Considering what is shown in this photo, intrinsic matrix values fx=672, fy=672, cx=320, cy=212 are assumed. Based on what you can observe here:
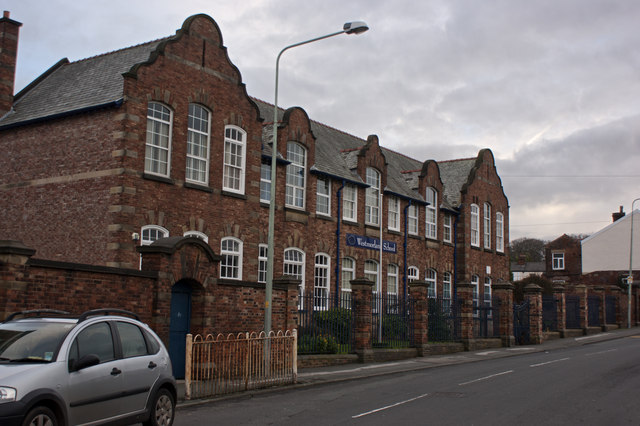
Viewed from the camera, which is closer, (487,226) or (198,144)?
(198,144)

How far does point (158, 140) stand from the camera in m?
21.2

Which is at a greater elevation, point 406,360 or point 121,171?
point 121,171

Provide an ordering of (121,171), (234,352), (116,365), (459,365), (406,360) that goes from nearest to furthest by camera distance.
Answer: (116,365) → (234,352) → (121,171) → (459,365) → (406,360)

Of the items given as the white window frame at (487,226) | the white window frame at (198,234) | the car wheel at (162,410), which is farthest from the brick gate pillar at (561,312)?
the car wheel at (162,410)

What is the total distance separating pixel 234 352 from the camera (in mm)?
14109

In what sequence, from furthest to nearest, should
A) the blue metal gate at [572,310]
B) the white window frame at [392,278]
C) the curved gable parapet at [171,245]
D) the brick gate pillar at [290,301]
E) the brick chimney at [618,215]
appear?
the brick chimney at [618,215] → the blue metal gate at [572,310] → the white window frame at [392,278] → the brick gate pillar at [290,301] → the curved gable parapet at [171,245]

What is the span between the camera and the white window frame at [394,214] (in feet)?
110

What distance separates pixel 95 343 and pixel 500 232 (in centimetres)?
3904

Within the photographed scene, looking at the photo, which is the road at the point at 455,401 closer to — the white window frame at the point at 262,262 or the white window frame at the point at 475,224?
the white window frame at the point at 262,262

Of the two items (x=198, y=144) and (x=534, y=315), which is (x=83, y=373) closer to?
(x=198, y=144)

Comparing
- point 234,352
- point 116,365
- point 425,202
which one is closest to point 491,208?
point 425,202

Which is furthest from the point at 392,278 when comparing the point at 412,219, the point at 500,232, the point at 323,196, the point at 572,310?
the point at 500,232

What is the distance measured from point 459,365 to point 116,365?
51.1 ft

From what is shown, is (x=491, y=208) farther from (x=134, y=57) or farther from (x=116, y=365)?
(x=116, y=365)
